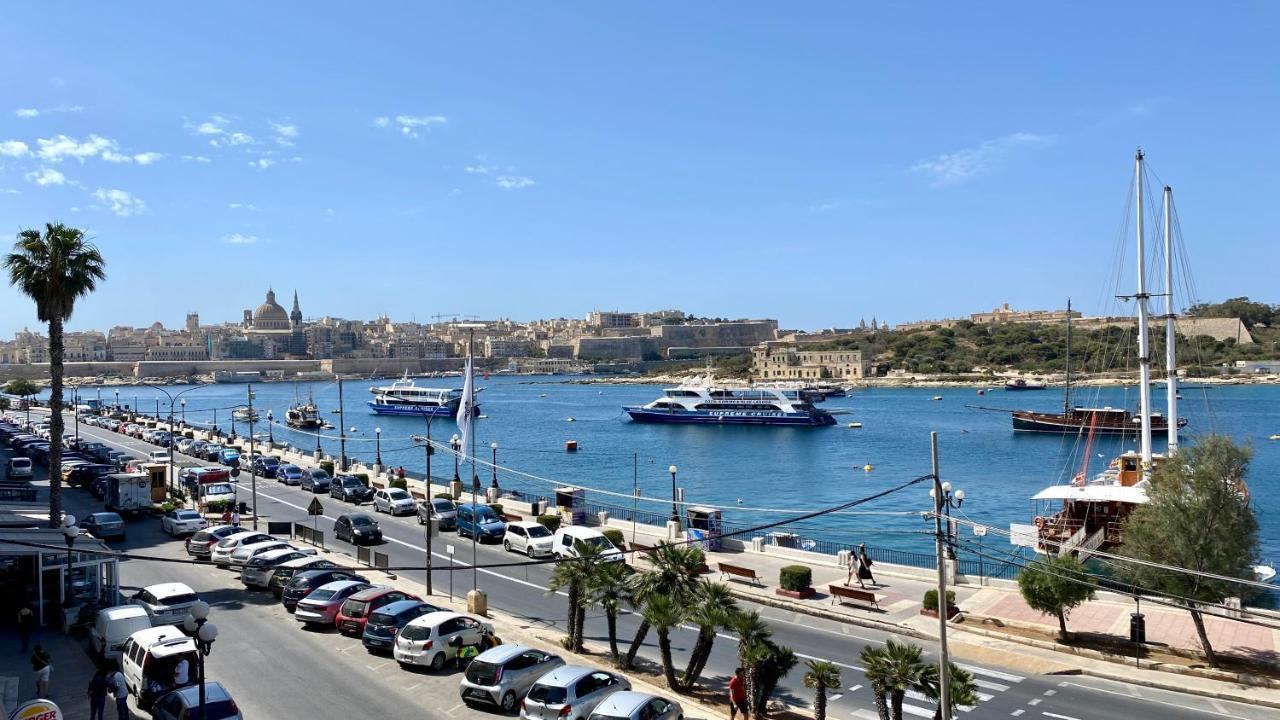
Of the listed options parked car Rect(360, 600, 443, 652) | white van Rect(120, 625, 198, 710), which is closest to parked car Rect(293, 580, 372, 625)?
parked car Rect(360, 600, 443, 652)

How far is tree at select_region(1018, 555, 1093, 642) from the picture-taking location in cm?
1420

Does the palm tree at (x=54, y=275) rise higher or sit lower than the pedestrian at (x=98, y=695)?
higher

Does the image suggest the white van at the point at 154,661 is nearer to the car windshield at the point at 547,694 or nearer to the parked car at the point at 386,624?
the parked car at the point at 386,624

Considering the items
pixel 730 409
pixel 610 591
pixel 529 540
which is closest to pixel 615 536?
pixel 529 540

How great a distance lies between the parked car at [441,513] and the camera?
78.2 feet

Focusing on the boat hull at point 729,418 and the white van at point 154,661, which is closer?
the white van at point 154,661

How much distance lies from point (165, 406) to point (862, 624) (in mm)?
123587

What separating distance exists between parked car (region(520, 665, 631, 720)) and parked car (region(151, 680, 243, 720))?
324 centimetres

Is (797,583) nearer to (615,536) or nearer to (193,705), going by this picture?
(615,536)

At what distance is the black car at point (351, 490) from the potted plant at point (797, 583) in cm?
1700

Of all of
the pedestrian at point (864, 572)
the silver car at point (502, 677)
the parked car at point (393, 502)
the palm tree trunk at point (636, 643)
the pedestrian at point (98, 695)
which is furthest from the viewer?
the parked car at point (393, 502)

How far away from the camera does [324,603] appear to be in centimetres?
1431

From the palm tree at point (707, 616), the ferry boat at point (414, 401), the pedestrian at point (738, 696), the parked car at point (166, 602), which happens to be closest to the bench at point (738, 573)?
the palm tree at point (707, 616)

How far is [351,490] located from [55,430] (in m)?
9.75
